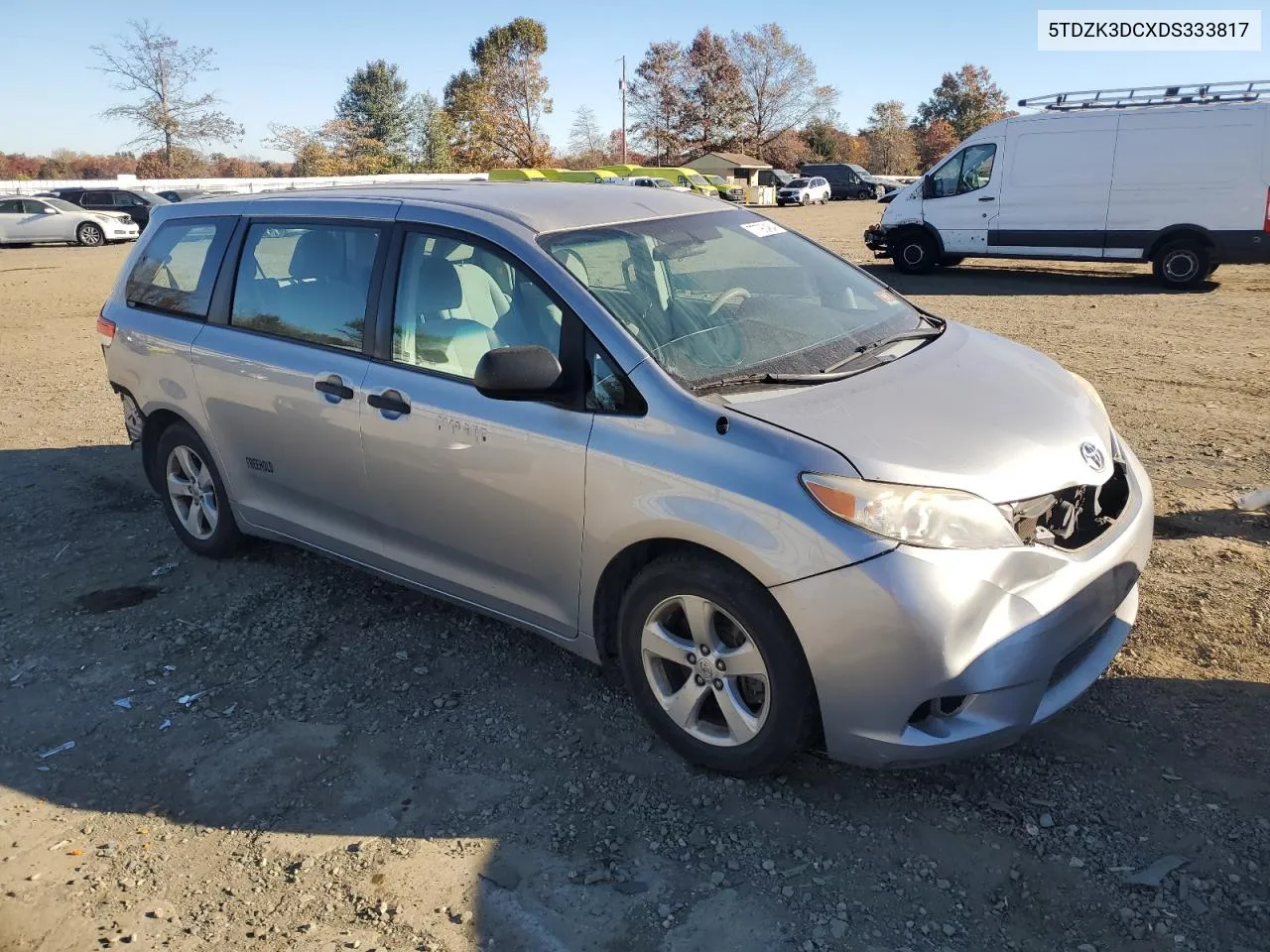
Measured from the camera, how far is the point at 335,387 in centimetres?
400

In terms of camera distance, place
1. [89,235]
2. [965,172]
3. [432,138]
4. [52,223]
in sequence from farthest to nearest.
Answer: [432,138], [89,235], [52,223], [965,172]

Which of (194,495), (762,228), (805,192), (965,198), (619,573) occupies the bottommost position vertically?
(194,495)

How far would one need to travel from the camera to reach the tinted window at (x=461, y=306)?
3533mm

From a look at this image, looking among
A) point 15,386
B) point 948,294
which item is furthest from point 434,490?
point 948,294

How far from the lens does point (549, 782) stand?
3262 millimetres

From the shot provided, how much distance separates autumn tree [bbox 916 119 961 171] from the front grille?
109806 millimetres

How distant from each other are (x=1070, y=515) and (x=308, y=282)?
3.18 metres

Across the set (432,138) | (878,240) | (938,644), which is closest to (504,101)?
(432,138)

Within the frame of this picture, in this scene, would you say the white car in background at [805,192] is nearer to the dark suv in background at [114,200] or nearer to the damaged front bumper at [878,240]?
the dark suv in background at [114,200]

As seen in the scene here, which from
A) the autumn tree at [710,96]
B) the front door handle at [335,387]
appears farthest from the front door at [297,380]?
the autumn tree at [710,96]

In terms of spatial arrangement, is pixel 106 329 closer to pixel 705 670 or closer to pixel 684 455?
pixel 684 455

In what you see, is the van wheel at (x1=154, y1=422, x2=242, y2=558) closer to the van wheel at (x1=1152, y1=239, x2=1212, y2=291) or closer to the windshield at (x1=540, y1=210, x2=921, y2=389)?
the windshield at (x1=540, y1=210, x2=921, y2=389)

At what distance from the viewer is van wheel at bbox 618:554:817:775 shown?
291 centimetres

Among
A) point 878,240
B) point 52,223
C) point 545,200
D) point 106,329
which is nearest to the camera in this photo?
point 545,200
